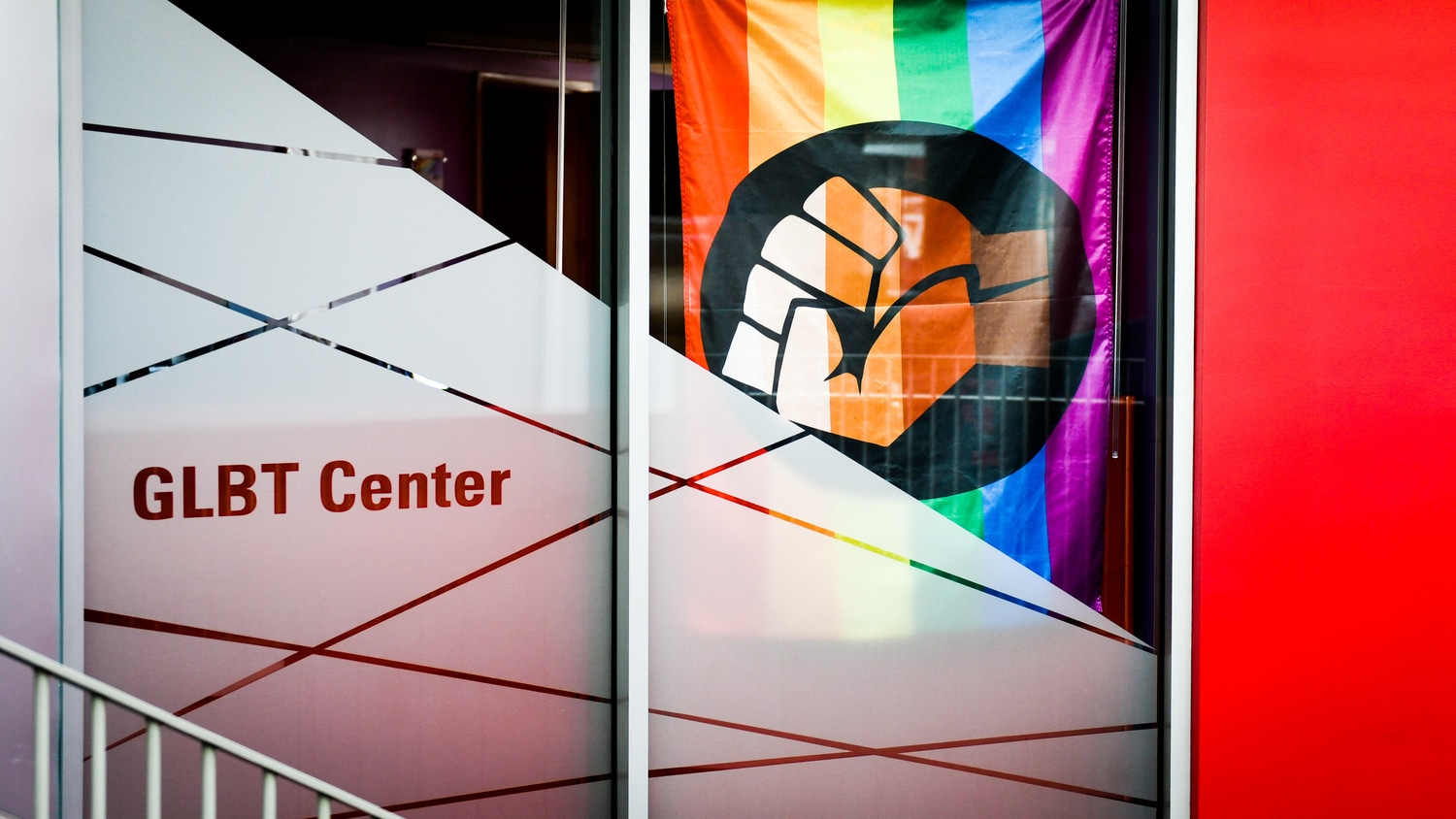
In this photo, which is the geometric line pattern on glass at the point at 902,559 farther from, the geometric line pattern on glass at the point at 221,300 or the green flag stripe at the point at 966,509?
the geometric line pattern on glass at the point at 221,300

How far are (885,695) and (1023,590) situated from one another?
52 cm

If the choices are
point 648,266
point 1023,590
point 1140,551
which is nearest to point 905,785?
point 1023,590

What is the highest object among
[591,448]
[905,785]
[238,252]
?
[238,252]

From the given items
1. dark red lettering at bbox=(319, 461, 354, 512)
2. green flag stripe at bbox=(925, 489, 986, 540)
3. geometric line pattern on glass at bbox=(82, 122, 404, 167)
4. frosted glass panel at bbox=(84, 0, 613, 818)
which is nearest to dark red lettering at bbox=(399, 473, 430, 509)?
frosted glass panel at bbox=(84, 0, 613, 818)

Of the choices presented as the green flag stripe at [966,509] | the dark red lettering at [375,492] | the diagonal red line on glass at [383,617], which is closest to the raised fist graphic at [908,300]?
the green flag stripe at [966,509]

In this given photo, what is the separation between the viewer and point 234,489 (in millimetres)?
2344

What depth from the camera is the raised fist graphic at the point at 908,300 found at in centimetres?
265

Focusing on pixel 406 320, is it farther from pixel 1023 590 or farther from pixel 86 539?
pixel 1023 590

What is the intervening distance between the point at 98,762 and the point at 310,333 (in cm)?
108

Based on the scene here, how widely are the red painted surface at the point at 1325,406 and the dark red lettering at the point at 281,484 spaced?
2.50m

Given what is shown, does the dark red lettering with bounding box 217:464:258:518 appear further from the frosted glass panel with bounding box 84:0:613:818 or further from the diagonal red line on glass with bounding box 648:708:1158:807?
the diagonal red line on glass with bounding box 648:708:1158:807

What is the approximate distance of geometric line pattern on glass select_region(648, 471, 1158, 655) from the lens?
8.70ft

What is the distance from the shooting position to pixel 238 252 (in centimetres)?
232

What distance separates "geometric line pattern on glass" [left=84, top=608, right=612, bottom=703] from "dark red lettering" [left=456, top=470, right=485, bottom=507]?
45cm
